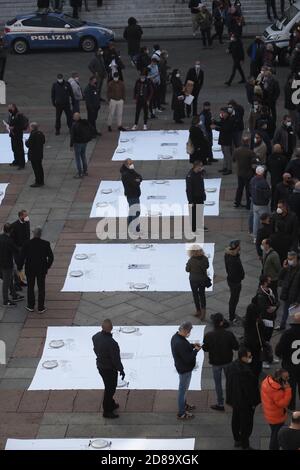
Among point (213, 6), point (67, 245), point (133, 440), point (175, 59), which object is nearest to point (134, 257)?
point (67, 245)

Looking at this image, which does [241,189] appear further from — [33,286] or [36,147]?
[33,286]

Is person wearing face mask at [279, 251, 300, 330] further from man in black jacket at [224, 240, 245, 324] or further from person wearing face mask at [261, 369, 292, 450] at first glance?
person wearing face mask at [261, 369, 292, 450]

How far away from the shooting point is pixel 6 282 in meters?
17.4

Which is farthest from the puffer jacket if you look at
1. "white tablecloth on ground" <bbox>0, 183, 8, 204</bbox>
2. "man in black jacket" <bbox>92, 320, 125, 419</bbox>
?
"white tablecloth on ground" <bbox>0, 183, 8, 204</bbox>

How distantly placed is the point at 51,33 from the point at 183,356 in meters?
21.1

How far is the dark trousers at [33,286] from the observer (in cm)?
1717

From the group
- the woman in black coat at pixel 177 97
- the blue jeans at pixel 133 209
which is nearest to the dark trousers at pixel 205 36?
the woman in black coat at pixel 177 97

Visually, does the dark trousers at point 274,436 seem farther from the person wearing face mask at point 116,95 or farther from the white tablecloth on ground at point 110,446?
the person wearing face mask at point 116,95

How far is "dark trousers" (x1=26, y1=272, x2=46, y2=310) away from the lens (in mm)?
17172

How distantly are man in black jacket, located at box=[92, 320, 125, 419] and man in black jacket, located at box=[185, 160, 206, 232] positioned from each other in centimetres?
556

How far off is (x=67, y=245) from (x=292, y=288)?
523cm

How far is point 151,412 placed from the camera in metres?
14.6

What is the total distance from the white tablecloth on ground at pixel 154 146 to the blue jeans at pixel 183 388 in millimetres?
10198

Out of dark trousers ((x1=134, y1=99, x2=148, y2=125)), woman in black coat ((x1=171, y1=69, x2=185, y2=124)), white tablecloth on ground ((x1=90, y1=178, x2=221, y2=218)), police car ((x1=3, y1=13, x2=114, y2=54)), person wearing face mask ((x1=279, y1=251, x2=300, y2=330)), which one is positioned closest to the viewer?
person wearing face mask ((x1=279, y1=251, x2=300, y2=330))
